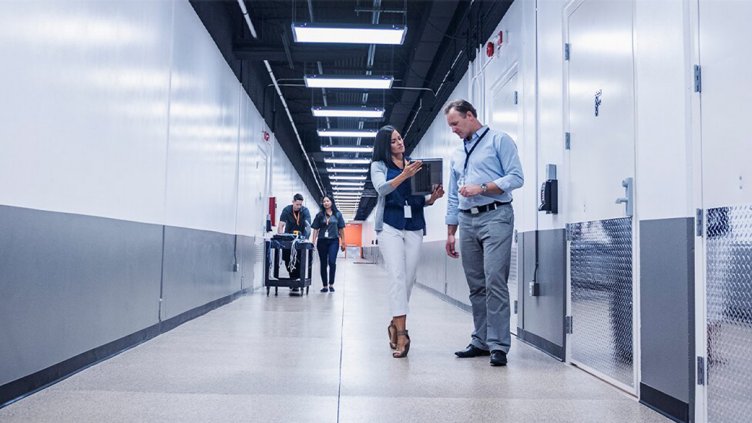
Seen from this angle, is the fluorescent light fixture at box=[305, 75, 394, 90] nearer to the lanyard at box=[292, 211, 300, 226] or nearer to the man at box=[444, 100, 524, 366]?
the lanyard at box=[292, 211, 300, 226]

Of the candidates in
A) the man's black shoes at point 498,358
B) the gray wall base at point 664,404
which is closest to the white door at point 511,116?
the man's black shoes at point 498,358

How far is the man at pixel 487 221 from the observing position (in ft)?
10.8

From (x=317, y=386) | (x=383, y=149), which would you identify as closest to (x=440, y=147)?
(x=383, y=149)

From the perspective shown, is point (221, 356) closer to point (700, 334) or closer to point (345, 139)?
point (700, 334)

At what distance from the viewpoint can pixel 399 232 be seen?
352 centimetres

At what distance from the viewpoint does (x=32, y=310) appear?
254 cm

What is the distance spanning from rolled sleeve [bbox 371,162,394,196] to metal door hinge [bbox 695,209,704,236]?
1688mm

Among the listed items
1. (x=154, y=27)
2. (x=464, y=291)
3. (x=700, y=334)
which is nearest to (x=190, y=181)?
(x=154, y=27)

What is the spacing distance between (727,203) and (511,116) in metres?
3.03

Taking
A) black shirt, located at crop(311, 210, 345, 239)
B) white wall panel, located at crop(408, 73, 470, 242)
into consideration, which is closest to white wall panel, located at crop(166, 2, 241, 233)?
black shirt, located at crop(311, 210, 345, 239)

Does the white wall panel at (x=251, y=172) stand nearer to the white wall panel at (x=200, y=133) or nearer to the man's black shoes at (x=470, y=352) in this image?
the white wall panel at (x=200, y=133)

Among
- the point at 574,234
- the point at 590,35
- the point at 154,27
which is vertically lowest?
the point at 574,234

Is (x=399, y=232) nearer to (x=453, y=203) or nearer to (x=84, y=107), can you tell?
(x=453, y=203)

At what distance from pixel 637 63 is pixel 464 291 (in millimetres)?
4132
